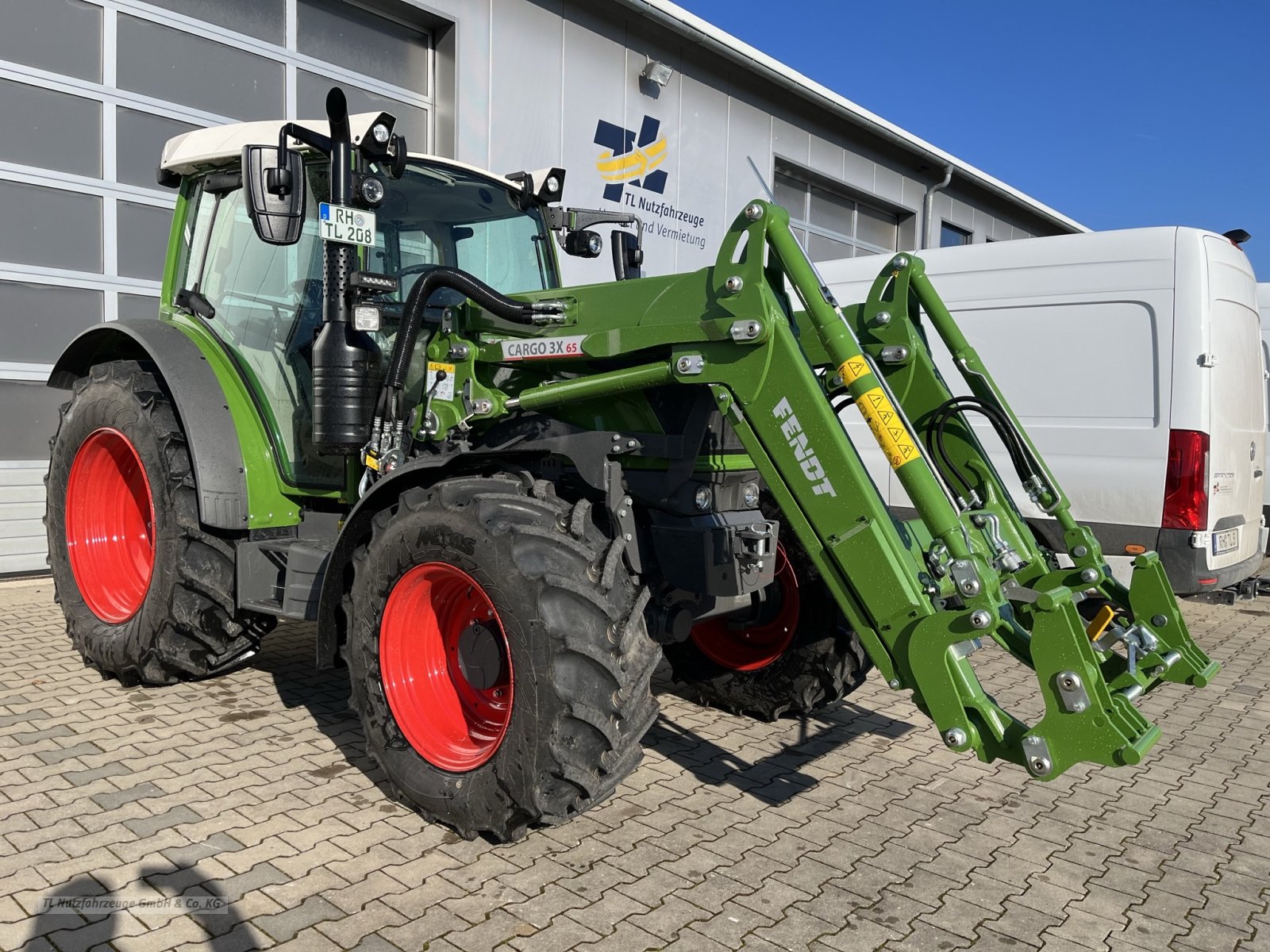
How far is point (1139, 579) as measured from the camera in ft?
11.4

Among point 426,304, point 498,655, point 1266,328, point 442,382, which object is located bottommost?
point 498,655

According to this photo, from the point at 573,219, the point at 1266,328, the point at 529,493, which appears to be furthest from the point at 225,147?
the point at 1266,328

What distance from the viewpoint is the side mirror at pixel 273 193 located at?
10.9ft

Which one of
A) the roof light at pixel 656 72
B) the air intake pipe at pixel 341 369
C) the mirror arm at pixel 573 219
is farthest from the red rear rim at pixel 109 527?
the roof light at pixel 656 72

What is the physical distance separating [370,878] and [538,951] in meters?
0.64

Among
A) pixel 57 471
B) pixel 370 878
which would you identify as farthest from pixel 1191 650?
pixel 57 471

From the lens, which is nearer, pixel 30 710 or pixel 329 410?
pixel 329 410

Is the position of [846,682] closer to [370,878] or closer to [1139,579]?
[1139,579]

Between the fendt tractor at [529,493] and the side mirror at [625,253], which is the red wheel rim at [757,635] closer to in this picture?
the fendt tractor at [529,493]

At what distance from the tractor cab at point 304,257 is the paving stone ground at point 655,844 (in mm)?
1303

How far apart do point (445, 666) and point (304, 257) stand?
1936 mm

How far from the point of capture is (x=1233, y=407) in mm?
6129

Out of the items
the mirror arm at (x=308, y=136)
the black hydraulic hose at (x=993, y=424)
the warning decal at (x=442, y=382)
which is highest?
the mirror arm at (x=308, y=136)

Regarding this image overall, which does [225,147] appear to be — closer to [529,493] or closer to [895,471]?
[529,493]
